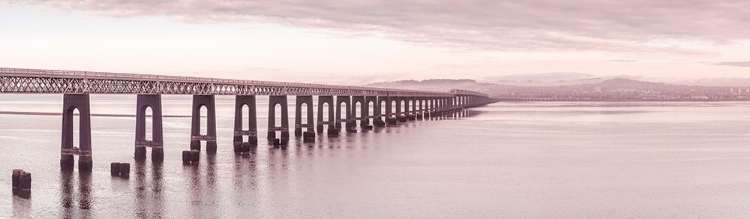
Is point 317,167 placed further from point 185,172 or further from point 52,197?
point 52,197

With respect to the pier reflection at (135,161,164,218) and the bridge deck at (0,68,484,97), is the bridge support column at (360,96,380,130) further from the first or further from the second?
the pier reflection at (135,161,164,218)

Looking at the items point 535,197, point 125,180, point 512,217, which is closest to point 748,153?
point 535,197

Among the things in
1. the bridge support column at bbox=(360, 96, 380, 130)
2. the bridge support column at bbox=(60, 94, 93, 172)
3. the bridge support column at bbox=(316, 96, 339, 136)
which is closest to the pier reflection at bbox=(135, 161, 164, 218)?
the bridge support column at bbox=(60, 94, 93, 172)

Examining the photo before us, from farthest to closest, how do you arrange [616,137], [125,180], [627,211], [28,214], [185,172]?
[616,137] → [185,172] → [125,180] → [627,211] → [28,214]

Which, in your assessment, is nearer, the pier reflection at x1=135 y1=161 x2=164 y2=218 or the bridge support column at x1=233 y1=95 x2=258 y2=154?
the pier reflection at x1=135 y1=161 x2=164 y2=218

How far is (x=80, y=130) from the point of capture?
213 ft

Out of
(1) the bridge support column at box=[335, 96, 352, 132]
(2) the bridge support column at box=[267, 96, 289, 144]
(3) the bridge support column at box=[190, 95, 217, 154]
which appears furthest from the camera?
(1) the bridge support column at box=[335, 96, 352, 132]

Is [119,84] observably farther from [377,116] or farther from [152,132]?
[377,116]

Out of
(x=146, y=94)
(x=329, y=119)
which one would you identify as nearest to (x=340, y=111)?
(x=329, y=119)

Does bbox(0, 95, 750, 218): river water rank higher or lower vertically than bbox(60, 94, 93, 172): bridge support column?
lower

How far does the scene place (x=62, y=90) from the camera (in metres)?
64.0

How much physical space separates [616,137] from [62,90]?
273 feet

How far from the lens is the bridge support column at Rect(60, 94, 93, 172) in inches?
2532

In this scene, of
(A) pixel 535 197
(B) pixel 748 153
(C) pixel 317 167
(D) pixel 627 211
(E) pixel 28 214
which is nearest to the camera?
(E) pixel 28 214
